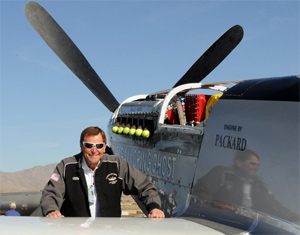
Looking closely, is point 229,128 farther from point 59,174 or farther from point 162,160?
Answer: point 162,160

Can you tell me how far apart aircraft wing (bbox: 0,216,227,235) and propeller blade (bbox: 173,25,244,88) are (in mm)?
7503

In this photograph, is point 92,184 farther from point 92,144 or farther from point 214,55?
point 214,55

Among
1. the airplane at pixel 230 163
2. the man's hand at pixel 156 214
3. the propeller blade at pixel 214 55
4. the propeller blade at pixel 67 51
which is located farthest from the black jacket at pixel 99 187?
the propeller blade at pixel 67 51

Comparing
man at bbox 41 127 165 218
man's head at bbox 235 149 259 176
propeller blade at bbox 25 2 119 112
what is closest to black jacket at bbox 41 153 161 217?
man at bbox 41 127 165 218

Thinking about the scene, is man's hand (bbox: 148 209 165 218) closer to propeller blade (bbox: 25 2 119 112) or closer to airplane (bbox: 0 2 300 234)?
airplane (bbox: 0 2 300 234)

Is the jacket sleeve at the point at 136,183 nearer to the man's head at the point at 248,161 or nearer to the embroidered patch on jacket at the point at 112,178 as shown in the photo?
the embroidered patch on jacket at the point at 112,178

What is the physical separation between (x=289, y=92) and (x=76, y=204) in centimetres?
247

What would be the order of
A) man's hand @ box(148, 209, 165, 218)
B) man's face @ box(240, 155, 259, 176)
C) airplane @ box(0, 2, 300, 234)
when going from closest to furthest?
1. airplane @ box(0, 2, 300, 234)
2. man's face @ box(240, 155, 259, 176)
3. man's hand @ box(148, 209, 165, 218)

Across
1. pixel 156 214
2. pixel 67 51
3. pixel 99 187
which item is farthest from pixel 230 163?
pixel 67 51

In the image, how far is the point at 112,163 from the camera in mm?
4910

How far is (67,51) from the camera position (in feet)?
37.9

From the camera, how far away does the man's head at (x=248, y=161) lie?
439cm

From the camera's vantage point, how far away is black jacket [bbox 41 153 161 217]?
15.5 ft

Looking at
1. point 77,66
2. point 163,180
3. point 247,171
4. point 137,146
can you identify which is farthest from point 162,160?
point 77,66
